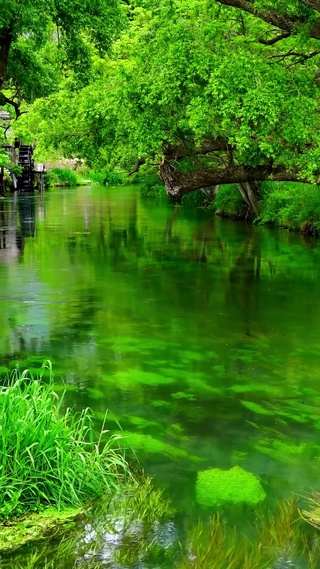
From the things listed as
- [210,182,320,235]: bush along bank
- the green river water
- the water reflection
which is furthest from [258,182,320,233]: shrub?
the water reflection

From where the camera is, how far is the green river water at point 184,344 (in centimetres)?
799

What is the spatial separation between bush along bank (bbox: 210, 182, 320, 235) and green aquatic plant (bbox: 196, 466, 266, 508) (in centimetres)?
2004

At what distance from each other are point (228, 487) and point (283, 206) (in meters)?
24.0

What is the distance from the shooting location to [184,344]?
1248 centimetres

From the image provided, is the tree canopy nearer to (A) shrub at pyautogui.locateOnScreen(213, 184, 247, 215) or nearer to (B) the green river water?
(B) the green river water

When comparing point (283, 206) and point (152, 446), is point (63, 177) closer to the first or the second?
point (283, 206)

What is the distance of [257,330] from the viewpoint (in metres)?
13.5

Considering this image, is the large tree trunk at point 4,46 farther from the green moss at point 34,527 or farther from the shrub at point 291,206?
the shrub at point 291,206

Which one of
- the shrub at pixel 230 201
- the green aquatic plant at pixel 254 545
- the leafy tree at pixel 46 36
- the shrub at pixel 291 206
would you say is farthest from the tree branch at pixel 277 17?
the shrub at pixel 230 201

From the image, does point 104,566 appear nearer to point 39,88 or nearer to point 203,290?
point 203,290

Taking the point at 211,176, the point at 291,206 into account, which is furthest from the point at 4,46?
the point at 291,206

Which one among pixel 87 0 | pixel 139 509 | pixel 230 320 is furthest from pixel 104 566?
pixel 87 0

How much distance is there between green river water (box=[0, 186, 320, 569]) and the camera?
7988 millimetres

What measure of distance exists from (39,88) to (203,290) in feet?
27.1
